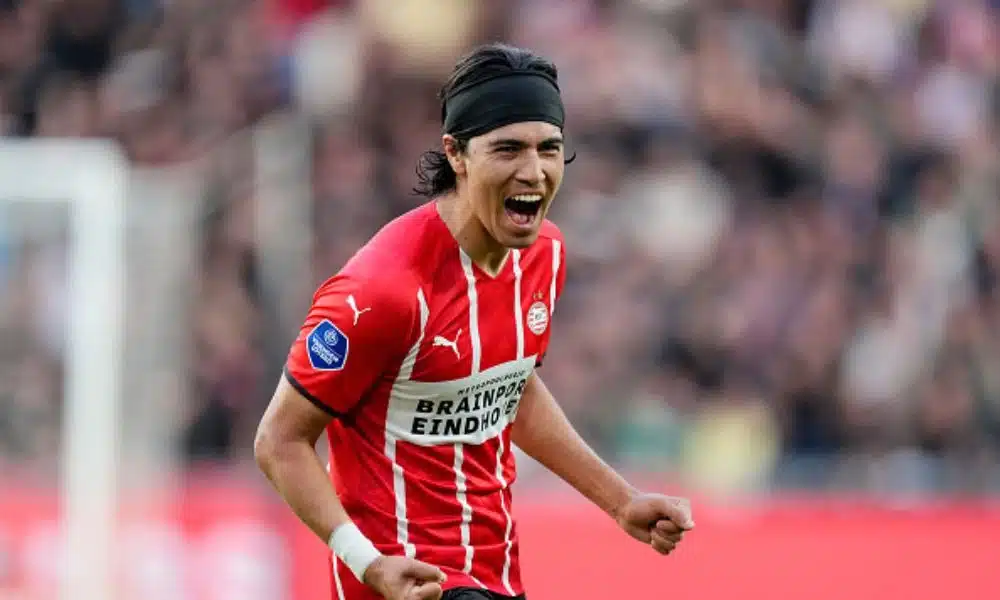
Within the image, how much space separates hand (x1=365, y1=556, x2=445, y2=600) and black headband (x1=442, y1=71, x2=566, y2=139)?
3.44 ft

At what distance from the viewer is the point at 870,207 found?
11.5m

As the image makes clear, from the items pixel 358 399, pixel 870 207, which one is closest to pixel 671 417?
pixel 870 207

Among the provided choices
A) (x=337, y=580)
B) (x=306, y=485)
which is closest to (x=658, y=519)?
(x=337, y=580)

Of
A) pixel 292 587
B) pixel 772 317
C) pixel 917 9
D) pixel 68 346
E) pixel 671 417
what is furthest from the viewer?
pixel 917 9

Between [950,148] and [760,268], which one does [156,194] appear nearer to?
[760,268]

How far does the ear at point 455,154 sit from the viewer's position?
4.36m

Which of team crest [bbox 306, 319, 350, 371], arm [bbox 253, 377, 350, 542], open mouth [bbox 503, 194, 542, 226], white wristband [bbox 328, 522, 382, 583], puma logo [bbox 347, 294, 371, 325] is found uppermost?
open mouth [bbox 503, 194, 542, 226]

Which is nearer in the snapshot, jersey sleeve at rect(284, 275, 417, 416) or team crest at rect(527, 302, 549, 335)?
jersey sleeve at rect(284, 275, 417, 416)

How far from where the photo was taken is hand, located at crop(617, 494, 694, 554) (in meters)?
4.47

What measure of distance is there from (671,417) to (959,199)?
257cm

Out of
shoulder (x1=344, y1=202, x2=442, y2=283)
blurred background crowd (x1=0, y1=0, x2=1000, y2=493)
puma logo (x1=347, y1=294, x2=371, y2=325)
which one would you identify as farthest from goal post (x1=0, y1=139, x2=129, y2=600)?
puma logo (x1=347, y1=294, x2=371, y2=325)

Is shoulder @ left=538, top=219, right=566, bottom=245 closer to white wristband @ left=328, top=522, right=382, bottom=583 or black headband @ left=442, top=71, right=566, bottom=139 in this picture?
black headband @ left=442, top=71, right=566, bottom=139

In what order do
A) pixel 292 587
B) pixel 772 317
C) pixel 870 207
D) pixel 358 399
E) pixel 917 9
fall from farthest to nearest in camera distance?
pixel 917 9 < pixel 870 207 < pixel 772 317 < pixel 292 587 < pixel 358 399

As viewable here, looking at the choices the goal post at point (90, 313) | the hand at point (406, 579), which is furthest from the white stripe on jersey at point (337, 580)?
the goal post at point (90, 313)
